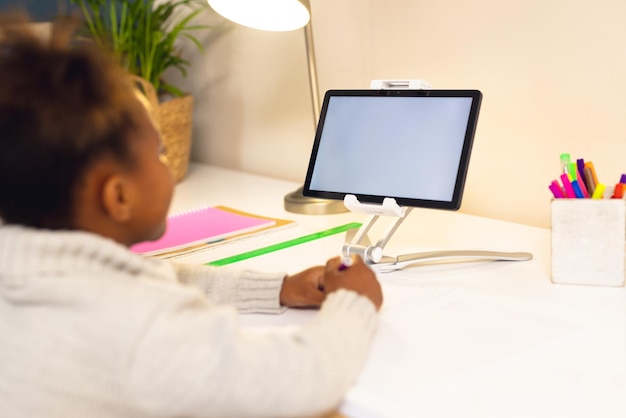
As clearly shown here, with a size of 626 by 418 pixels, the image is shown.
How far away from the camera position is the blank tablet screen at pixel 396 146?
3.38 ft

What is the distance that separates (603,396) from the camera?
0.67m

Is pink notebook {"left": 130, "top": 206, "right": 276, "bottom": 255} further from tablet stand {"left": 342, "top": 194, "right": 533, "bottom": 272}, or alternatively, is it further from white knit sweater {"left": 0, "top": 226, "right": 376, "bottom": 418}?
white knit sweater {"left": 0, "top": 226, "right": 376, "bottom": 418}

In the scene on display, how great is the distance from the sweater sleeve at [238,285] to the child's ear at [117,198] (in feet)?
0.77

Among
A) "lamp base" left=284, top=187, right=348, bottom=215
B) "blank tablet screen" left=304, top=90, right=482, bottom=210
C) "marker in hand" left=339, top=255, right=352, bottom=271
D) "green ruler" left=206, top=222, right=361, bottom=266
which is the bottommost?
"lamp base" left=284, top=187, right=348, bottom=215

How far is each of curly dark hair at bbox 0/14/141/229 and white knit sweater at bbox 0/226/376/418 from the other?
0.03 m

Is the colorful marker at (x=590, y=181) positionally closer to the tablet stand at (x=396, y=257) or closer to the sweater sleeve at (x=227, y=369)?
the tablet stand at (x=396, y=257)

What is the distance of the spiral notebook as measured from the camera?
1.23 meters

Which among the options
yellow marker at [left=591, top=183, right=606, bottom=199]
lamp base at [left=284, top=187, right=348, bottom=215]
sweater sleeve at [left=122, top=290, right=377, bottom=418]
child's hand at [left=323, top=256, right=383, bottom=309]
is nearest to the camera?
sweater sleeve at [left=122, top=290, right=377, bottom=418]

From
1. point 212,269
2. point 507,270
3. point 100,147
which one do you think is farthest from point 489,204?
point 100,147

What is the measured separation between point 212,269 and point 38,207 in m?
0.32

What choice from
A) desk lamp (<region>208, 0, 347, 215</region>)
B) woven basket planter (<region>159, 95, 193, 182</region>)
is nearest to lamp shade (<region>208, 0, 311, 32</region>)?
desk lamp (<region>208, 0, 347, 215</region>)

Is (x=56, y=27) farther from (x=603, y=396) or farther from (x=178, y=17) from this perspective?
(x=178, y=17)

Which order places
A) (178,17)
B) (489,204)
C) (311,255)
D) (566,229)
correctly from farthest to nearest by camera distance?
(178,17)
(489,204)
(311,255)
(566,229)

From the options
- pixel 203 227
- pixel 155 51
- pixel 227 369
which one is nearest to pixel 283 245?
pixel 203 227
